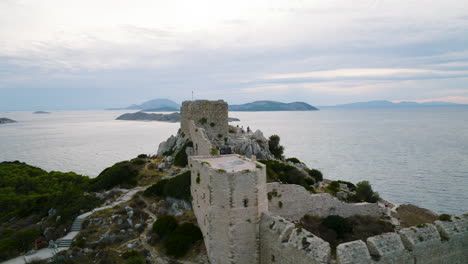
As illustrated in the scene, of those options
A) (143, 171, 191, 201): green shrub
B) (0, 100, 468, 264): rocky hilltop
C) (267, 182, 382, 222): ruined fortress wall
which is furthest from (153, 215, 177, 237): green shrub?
(267, 182, 382, 222): ruined fortress wall

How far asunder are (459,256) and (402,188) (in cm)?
4521

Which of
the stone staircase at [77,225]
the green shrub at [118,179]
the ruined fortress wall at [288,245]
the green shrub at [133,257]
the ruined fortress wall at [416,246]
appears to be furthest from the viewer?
the green shrub at [118,179]

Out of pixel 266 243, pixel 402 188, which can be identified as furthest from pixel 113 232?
pixel 402 188

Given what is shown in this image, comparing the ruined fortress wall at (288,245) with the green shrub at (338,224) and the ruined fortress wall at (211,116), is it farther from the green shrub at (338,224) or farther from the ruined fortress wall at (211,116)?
the ruined fortress wall at (211,116)

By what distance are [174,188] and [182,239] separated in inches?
298

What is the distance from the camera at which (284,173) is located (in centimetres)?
3369

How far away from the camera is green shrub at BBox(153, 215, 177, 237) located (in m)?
22.5

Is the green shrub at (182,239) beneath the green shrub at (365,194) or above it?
above

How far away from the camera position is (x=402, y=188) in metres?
57.8

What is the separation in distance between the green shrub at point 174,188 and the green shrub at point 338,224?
12088mm

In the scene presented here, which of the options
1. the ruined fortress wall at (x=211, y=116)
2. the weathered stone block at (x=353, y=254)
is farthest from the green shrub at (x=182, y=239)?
the ruined fortress wall at (x=211, y=116)

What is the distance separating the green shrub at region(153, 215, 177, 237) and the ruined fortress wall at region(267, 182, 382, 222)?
7877 millimetres

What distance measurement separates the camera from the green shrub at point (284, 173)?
31.6 m

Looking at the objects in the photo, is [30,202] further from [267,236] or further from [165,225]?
[267,236]
